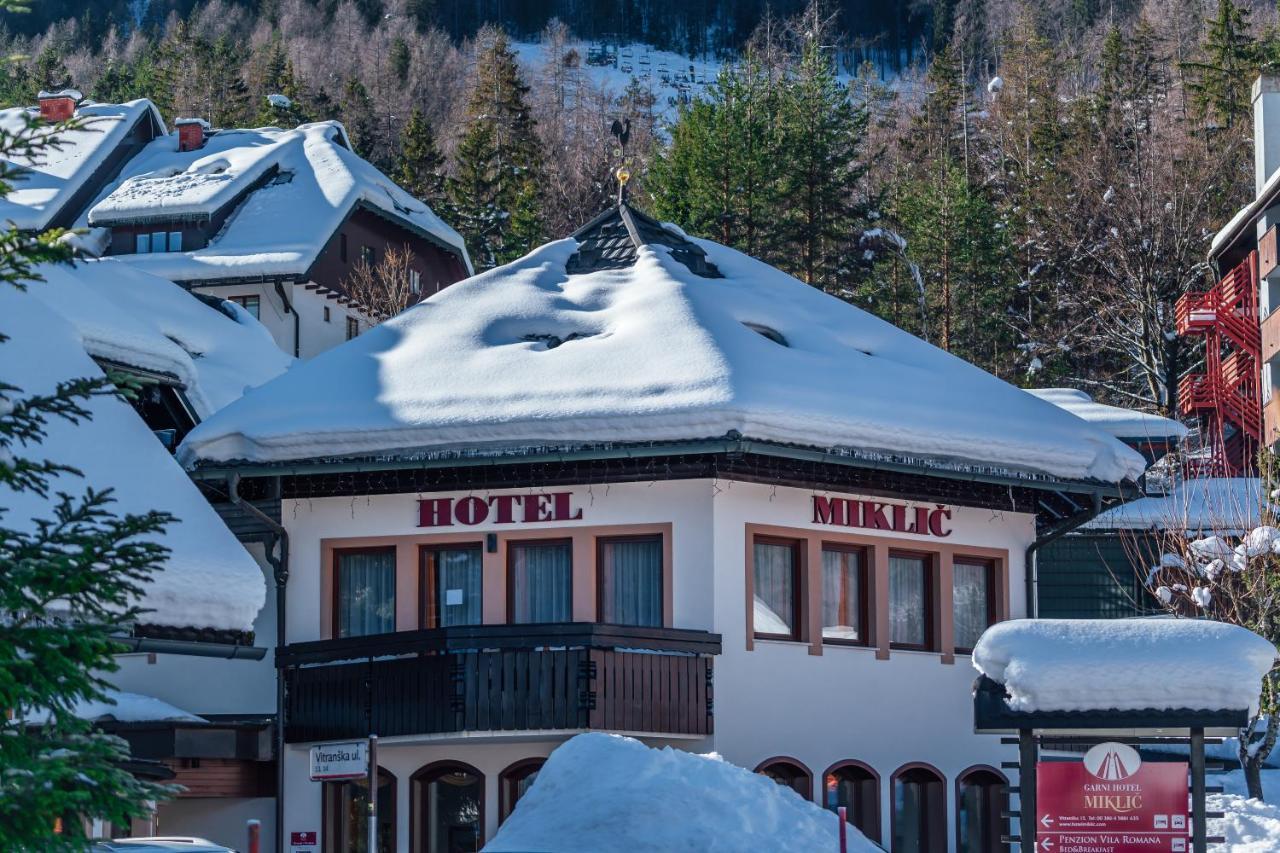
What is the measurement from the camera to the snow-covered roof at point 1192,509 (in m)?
35.0

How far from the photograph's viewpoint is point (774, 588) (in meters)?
24.6

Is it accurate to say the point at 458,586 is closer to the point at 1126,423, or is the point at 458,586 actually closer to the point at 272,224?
the point at 1126,423

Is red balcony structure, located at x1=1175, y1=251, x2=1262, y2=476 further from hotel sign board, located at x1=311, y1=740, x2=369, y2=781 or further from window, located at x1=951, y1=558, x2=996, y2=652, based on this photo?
hotel sign board, located at x1=311, y1=740, x2=369, y2=781

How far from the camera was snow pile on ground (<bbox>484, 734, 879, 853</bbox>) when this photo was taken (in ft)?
43.5

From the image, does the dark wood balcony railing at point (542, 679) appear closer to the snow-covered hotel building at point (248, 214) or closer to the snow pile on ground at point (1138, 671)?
the snow pile on ground at point (1138, 671)

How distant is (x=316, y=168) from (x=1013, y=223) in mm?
19764

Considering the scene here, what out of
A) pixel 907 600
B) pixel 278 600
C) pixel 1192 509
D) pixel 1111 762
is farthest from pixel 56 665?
pixel 1192 509

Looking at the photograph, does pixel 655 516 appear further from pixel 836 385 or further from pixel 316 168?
pixel 316 168

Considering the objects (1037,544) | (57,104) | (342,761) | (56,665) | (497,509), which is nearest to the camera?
(56,665)

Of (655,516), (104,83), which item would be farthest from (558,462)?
(104,83)

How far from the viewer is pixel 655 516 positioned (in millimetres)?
24047

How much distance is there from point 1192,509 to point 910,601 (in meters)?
12.7

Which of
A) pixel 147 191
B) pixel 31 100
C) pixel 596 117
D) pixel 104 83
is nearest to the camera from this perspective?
pixel 147 191

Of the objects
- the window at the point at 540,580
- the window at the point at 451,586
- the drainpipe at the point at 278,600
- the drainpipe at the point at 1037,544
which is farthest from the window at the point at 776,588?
the drainpipe at the point at 278,600
